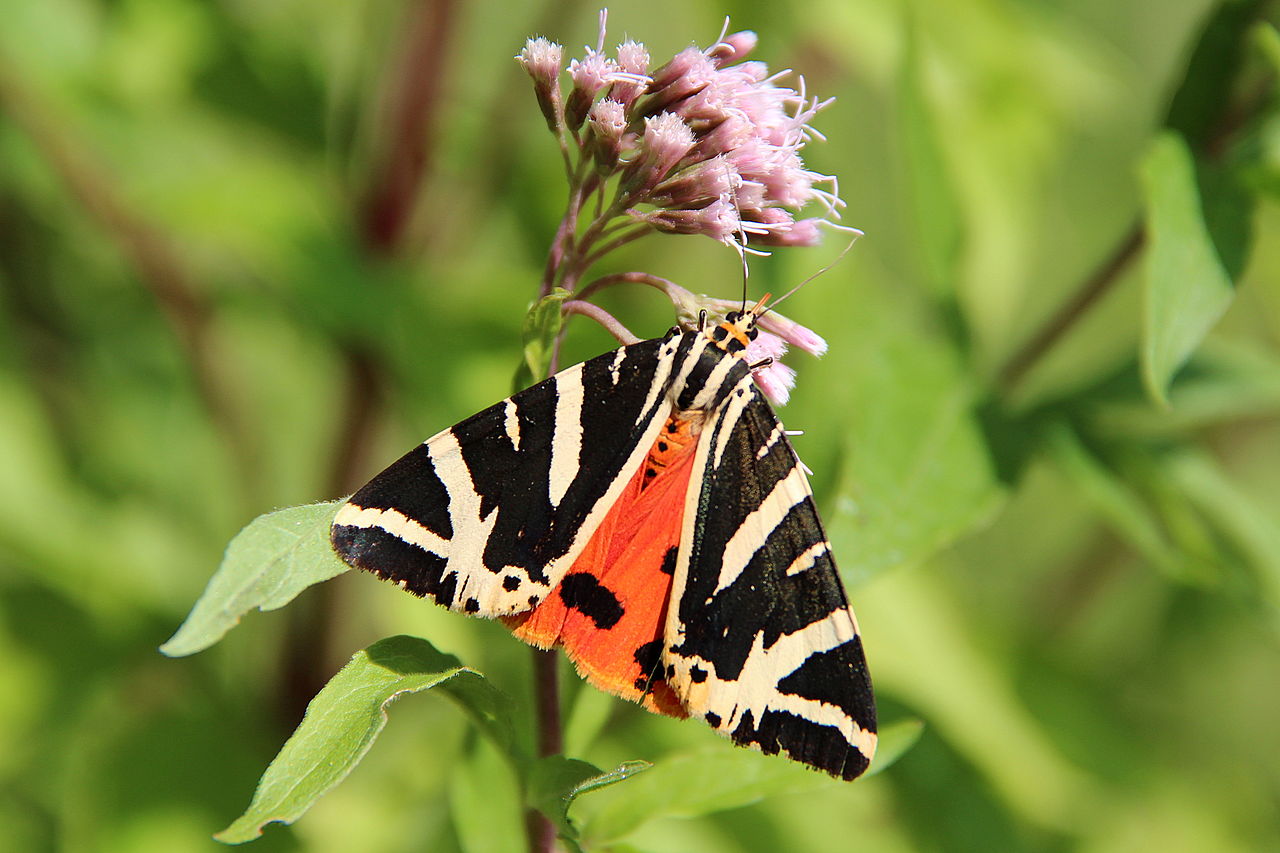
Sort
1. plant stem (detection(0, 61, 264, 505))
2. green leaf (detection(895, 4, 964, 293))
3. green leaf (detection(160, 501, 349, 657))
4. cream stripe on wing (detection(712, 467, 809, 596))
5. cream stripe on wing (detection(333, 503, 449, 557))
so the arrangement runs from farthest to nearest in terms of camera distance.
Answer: plant stem (detection(0, 61, 264, 505)), green leaf (detection(895, 4, 964, 293)), cream stripe on wing (detection(712, 467, 809, 596)), cream stripe on wing (detection(333, 503, 449, 557)), green leaf (detection(160, 501, 349, 657))

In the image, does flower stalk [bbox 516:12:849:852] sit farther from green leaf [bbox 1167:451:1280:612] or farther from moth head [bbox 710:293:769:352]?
green leaf [bbox 1167:451:1280:612]

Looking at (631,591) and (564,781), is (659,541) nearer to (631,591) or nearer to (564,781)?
(631,591)

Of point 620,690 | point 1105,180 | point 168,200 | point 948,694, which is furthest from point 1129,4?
point 620,690

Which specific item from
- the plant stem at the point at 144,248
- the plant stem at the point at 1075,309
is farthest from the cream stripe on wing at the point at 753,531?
the plant stem at the point at 144,248

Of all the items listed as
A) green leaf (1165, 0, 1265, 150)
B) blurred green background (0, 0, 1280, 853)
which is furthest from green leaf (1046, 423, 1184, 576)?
green leaf (1165, 0, 1265, 150)

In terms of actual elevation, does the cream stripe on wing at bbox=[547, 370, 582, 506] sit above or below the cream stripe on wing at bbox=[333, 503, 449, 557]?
above

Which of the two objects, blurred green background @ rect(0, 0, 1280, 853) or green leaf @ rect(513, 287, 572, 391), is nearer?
green leaf @ rect(513, 287, 572, 391)
